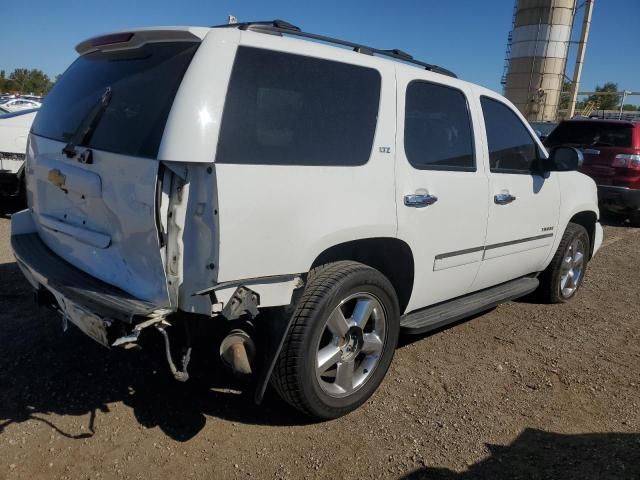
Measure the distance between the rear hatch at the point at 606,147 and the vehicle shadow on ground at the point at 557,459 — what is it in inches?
272

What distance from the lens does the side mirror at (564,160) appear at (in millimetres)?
4051

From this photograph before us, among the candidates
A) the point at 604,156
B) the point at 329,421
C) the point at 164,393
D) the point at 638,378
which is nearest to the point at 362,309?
the point at 329,421

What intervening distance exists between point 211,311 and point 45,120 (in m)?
1.82

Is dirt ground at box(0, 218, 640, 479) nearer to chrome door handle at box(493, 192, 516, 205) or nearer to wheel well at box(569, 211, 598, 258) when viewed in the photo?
→ chrome door handle at box(493, 192, 516, 205)

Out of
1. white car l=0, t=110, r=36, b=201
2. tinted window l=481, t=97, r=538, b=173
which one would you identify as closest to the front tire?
tinted window l=481, t=97, r=538, b=173

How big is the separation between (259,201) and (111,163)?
2.37 feet

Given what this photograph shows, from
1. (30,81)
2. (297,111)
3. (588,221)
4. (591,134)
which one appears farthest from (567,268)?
(30,81)

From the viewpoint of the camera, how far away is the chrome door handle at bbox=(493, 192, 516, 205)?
3626 mm

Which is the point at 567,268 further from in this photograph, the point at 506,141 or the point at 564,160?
the point at 506,141

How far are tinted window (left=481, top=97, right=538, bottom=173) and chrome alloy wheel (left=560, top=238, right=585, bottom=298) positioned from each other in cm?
121

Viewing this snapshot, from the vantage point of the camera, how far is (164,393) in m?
3.08

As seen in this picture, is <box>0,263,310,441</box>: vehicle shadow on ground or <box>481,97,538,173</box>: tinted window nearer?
<box>0,263,310,441</box>: vehicle shadow on ground

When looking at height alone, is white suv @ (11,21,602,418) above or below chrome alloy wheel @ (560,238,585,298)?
above

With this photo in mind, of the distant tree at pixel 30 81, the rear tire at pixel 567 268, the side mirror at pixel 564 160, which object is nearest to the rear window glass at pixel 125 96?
the side mirror at pixel 564 160
